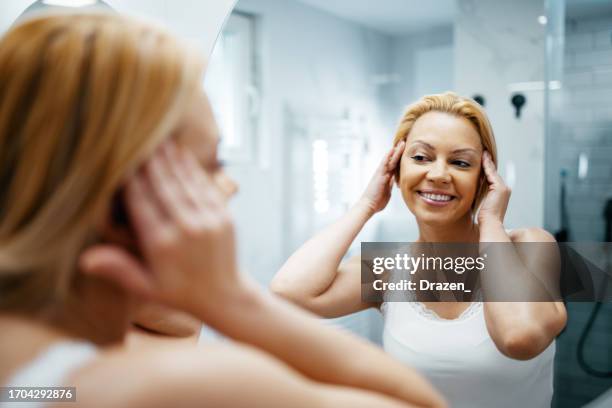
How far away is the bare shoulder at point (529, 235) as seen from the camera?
839 mm

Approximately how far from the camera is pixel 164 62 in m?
0.37

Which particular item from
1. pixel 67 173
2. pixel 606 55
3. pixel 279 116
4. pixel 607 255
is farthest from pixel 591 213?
pixel 67 173

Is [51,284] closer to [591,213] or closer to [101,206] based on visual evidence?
[101,206]

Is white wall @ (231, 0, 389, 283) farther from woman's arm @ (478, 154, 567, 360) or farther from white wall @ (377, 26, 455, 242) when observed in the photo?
woman's arm @ (478, 154, 567, 360)

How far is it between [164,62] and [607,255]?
0.73 meters

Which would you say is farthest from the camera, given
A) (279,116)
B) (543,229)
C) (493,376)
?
(279,116)

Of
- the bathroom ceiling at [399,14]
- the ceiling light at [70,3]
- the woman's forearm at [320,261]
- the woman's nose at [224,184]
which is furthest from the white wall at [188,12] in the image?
the woman's nose at [224,184]

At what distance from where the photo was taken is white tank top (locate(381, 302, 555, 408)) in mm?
761

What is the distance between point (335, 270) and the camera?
37.5 inches

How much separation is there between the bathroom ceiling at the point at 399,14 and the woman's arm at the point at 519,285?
29 centimetres

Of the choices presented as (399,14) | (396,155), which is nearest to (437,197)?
(396,155)

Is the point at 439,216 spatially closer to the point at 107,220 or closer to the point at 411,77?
the point at 411,77

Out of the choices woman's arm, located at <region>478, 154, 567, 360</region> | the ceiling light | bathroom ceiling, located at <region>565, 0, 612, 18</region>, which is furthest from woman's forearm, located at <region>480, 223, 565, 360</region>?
the ceiling light

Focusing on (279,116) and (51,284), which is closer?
(51,284)
